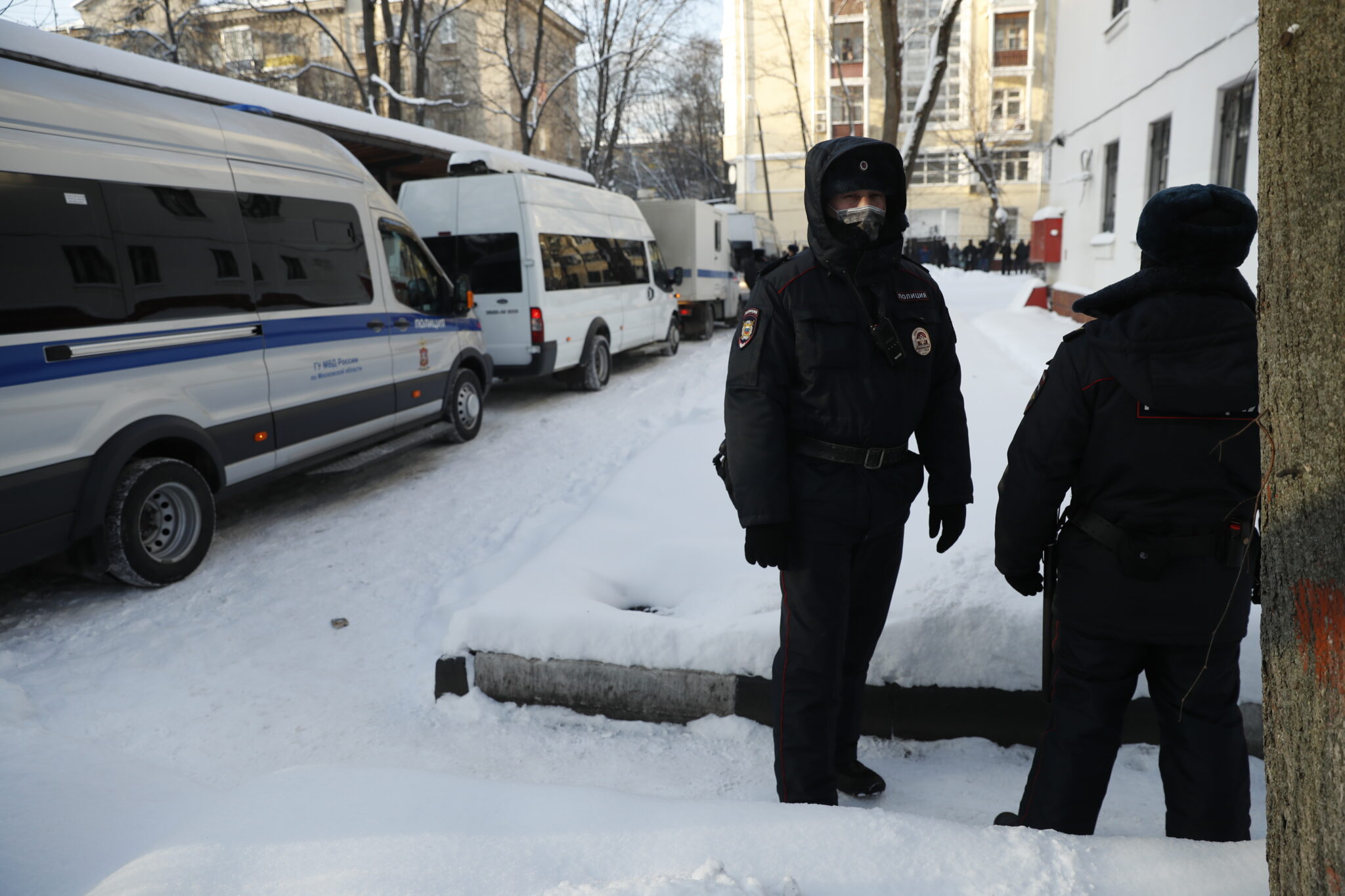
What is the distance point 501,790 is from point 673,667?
3.72ft

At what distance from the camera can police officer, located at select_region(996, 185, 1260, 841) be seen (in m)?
2.04

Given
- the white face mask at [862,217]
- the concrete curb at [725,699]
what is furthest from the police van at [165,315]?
the white face mask at [862,217]

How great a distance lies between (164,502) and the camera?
5016 millimetres

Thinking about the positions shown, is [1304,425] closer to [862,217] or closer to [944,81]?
[862,217]

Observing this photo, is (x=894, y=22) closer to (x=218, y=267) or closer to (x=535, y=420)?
(x=535, y=420)

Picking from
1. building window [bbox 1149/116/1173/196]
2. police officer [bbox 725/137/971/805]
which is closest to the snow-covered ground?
police officer [bbox 725/137/971/805]

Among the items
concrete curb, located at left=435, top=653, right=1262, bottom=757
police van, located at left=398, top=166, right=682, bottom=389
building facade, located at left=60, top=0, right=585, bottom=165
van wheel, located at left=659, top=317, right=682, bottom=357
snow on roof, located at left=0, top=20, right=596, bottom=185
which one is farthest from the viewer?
building facade, located at left=60, top=0, right=585, bottom=165

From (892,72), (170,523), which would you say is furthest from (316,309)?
(892,72)

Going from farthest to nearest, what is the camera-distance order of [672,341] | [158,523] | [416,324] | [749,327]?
[672,341], [416,324], [158,523], [749,327]

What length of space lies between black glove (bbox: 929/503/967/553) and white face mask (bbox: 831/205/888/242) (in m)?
0.84

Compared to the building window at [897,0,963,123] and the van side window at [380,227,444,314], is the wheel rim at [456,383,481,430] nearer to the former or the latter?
the van side window at [380,227,444,314]

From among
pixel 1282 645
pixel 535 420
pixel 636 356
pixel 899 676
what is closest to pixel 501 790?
pixel 899 676

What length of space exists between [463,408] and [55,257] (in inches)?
167

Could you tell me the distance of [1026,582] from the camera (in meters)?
2.45
